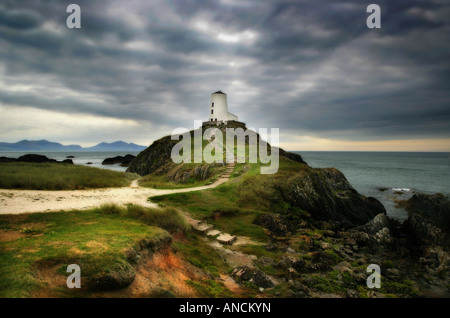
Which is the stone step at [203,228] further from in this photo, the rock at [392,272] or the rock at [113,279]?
the rock at [392,272]

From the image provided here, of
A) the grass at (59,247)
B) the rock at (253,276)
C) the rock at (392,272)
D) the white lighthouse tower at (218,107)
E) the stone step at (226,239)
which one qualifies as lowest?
the rock at (392,272)

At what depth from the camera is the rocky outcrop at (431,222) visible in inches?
809

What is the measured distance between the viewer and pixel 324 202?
83.8 ft

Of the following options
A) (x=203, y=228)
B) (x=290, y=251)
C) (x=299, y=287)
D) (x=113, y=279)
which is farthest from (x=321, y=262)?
(x=113, y=279)

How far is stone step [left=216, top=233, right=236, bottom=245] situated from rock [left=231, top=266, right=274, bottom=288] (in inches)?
132

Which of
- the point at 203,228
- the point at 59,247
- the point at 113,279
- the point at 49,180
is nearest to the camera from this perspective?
the point at 113,279

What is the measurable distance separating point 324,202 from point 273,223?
10.6m

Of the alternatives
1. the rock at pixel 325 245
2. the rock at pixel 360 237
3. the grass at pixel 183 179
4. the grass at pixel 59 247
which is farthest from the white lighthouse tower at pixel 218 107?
the grass at pixel 59 247

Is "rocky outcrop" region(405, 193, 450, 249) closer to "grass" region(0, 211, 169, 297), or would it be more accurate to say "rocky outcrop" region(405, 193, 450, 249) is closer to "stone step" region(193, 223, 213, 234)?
"stone step" region(193, 223, 213, 234)

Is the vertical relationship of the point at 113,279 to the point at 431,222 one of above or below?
above

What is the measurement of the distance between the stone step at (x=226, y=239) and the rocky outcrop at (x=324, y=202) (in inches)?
396

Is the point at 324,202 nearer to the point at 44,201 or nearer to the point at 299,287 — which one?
the point at 299,287

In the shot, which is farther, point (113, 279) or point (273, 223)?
point (273, 223)
